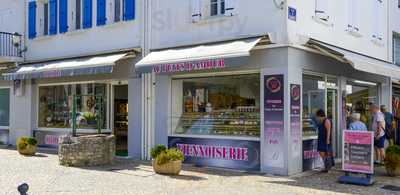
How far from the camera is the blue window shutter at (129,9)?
14.3 meters

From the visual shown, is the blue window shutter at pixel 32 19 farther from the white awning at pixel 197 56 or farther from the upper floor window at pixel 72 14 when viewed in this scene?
the white awning at pixel 197 56

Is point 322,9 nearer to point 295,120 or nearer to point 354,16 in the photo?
point 354,16

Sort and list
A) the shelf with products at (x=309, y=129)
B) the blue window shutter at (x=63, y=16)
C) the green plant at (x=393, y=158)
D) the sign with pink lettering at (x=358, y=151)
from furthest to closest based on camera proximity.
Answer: the blue window shutter at (x=63, y=16) < the shelf with products at (x=309, y=129) < the green plant at (x=393, y=158) < the sign with pink lettering at (x=358, y=151)

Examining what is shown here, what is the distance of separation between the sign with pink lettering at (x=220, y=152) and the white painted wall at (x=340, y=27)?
291 cm

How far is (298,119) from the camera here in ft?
37.9

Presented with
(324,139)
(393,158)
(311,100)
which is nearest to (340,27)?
(311,100)

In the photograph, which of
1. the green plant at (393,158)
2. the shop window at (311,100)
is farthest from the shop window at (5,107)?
the green plant at (393,158)

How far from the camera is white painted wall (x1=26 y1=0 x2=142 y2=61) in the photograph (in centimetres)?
1439

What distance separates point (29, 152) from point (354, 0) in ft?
37.5

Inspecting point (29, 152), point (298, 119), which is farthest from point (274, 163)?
point (29, 152)

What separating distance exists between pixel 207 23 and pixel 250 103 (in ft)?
8.08

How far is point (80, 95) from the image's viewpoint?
16.5 meters

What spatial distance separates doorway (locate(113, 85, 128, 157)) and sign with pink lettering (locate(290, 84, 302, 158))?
6162 mm

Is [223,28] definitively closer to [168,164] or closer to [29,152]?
[168,164]
